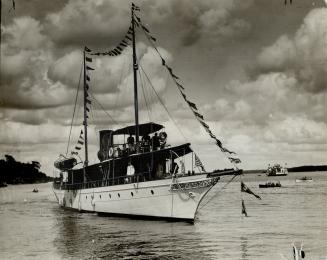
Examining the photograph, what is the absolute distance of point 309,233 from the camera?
31.0 metres

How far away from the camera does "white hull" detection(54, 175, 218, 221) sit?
32.1 meters

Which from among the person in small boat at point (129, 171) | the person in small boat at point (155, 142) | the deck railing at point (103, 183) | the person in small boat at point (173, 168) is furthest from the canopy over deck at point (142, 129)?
the deck railing at point (103, 183)

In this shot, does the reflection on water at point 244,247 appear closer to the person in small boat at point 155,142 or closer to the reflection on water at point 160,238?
→ the reflection on water at point 160,238

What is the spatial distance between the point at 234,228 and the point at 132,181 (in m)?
8.18

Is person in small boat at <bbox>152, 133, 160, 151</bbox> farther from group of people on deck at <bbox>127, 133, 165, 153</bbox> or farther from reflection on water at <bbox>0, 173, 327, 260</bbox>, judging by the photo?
reflection on water at <bbox>0, 173, 327, 260</bbox>

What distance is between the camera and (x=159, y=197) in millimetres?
33156

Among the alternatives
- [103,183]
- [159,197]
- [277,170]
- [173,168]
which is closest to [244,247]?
[159,197]

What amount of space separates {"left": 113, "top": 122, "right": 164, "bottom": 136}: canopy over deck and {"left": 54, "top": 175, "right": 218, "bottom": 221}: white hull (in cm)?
462

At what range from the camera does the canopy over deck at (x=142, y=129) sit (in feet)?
121

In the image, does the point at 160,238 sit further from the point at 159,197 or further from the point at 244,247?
the point at 159,197

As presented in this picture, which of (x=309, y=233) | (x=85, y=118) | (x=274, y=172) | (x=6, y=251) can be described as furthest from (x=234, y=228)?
(x=274, y=172)

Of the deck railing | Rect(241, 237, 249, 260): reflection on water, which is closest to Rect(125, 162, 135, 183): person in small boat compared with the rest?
the deck railing

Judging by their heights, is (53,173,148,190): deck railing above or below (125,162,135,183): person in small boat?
below

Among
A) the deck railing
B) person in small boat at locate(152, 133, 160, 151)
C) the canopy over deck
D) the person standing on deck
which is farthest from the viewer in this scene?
the person standing on deck
